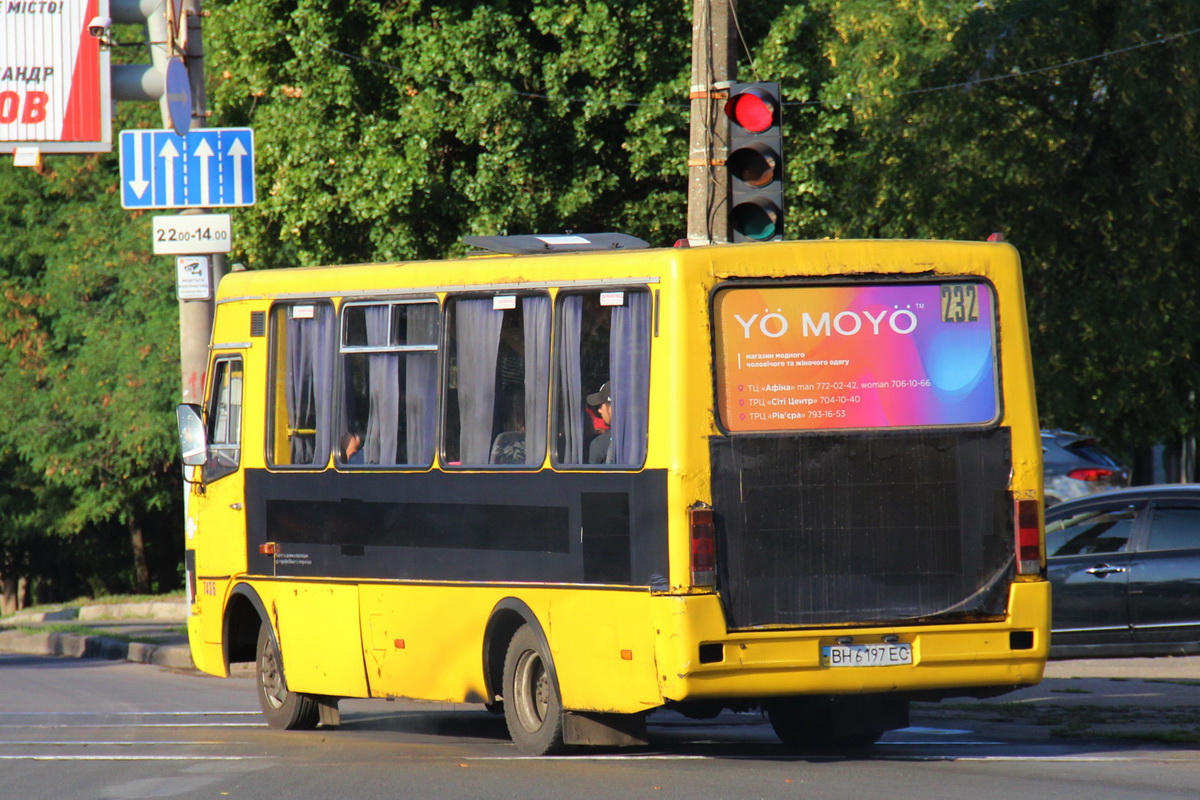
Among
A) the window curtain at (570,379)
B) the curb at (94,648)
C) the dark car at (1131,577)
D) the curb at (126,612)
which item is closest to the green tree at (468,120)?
the curb at (126,612)

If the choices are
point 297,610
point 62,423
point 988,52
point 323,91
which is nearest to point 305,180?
point 323,91

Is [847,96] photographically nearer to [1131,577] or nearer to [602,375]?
[1131,577]

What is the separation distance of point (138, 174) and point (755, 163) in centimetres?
546

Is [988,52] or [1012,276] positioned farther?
[988,52]

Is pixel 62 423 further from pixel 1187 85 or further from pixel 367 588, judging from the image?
pixel 367 588

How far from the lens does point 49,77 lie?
731 inches

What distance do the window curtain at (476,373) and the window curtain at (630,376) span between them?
92cm

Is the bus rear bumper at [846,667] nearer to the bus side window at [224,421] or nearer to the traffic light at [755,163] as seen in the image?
the traffic light at [755,163]

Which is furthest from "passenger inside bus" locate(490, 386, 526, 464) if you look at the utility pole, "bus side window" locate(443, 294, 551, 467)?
the utility pole

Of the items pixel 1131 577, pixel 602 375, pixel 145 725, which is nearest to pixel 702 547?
pixel 602 375

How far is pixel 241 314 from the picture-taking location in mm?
11414

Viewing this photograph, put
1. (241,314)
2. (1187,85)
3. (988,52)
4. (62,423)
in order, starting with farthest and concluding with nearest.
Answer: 1. (62,423)
2. (988,52)
3. (1187,85)
4. (241,314)

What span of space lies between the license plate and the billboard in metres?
10.7

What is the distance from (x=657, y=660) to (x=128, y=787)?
2550mm
